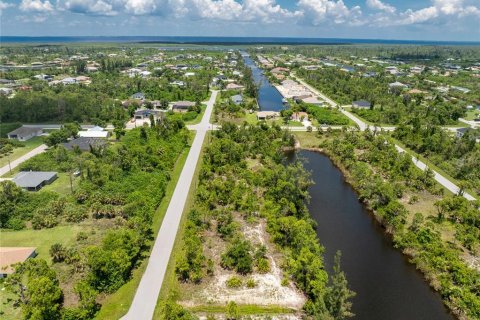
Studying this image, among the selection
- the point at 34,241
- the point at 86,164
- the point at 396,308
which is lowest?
the point at 396,308

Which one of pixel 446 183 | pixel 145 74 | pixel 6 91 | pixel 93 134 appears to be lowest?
pixel 446 183

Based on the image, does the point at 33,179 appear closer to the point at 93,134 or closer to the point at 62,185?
the point at 62,185

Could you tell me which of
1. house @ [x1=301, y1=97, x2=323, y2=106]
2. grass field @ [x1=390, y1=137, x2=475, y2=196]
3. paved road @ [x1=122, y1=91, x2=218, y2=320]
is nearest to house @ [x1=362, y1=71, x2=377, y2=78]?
house @ [x1=301, y1=97, x2=323, y2=106]

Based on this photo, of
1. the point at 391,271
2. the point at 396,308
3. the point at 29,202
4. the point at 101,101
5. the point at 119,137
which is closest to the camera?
the point at 396,308

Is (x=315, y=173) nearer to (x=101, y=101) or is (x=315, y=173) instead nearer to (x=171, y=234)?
(x=171, y=234)

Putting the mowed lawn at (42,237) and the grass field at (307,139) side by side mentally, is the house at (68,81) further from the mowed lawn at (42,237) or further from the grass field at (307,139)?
the mowed lawn at (42,237)

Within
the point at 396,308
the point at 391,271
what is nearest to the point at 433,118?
the point at 391,271

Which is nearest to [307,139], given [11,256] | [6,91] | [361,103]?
[361,103]
